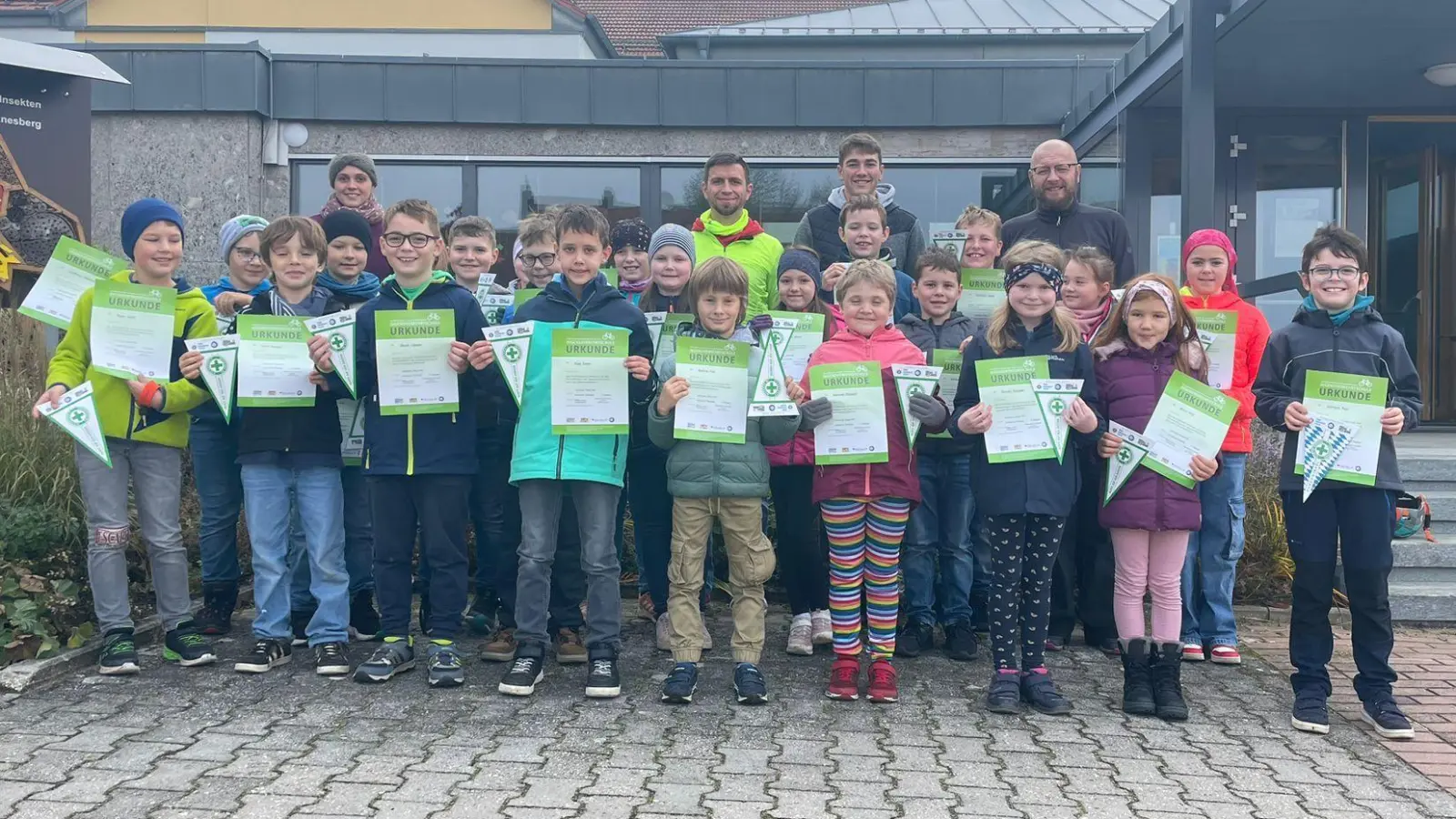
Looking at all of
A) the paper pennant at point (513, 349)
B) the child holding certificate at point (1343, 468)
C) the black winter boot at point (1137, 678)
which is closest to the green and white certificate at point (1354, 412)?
the child holding certificate at point (1343, 468)

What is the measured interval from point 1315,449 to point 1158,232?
655 cm

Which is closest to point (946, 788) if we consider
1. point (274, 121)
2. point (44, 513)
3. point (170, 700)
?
point (170, 700)

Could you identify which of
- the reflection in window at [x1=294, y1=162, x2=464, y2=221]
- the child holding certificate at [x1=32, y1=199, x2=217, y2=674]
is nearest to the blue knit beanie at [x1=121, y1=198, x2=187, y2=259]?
the child holding certificate at [x1=32, y1=199, x2=217, y2=674]

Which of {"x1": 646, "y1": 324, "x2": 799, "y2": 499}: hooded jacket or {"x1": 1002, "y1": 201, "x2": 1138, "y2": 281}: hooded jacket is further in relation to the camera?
{"x1": 1002, "y1": 201, "x2": 1138, "y2": 281}: hooded jacket

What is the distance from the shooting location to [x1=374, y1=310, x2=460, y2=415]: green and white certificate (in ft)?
17.2

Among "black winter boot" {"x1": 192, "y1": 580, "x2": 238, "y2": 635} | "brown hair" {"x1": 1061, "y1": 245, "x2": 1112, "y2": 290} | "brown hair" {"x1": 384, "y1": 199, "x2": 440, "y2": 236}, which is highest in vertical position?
"brown hair" {"x1": 384, "y1": 199, "x2": 440, "y2": 236}

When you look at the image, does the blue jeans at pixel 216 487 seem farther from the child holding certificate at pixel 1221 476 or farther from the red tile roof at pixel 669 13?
the red tile roof at pixel 669 13

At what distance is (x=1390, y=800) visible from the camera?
166 inches

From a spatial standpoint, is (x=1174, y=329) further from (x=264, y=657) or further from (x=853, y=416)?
(x=264, y=657)

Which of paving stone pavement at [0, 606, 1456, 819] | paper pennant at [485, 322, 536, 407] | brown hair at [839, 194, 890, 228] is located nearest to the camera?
paving stone pavement at [0, 606, 1456, 819]

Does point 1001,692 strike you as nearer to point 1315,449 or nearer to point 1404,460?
point 1315,449

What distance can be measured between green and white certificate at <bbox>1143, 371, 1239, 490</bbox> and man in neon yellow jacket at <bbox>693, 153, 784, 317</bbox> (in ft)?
6.56

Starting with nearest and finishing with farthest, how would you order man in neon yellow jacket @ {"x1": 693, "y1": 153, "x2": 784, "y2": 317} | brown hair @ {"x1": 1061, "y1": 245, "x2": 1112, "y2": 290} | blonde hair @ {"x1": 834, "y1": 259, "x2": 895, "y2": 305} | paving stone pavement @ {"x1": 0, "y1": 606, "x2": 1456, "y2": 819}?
paving stone pavement @ {"x1": 0, "y1": 606, "x2": 1456, "y2": 819} < blonde hair @ {"x1": 834, "y1": 259, "x2": 895, "y2": 305} < brown hair @ {"x1": 1061, "y1": 245, "x2": 1112, "y2": 290} < man in neon yellow jacket @ {"x1": 693, "y1": 153, "x2": 784, "y2": 317}

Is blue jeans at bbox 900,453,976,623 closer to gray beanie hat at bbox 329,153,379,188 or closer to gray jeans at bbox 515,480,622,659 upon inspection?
gray jeans at bbox 515,480,622,659
